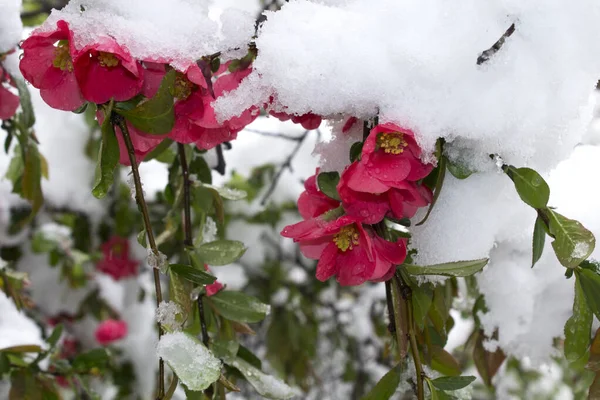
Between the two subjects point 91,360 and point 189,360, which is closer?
point 189,360

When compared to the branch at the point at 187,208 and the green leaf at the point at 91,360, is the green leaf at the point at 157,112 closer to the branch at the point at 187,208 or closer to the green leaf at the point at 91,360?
the branch at the point at 187,208

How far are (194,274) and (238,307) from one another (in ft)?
0.53

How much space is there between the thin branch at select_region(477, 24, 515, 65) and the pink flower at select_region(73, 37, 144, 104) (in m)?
0.28

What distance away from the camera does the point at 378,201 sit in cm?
54

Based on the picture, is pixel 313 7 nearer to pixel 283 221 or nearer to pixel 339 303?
pixel 283 221

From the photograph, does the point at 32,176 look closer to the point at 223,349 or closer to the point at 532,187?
the point at 223,349

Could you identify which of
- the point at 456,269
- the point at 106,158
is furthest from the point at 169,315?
the point at 456,269

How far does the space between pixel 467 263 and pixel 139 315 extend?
2.07 metres

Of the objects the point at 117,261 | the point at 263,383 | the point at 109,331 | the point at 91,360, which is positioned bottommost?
the point at 109,331

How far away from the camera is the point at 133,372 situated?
226 cm

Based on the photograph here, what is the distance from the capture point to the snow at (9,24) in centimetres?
74

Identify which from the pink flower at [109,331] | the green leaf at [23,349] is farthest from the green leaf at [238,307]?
the pink flower at [109,331]

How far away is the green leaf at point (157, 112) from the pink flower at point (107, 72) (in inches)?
0.7

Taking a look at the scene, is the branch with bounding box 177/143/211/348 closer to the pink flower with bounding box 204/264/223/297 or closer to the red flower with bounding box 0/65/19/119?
the pink flower with bounding box 204/264/223/297
